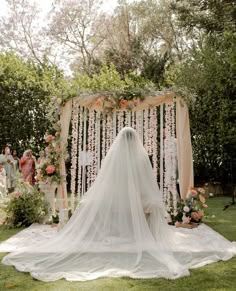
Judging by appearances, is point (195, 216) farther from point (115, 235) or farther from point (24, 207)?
point (24, 207)

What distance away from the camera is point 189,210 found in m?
7.59

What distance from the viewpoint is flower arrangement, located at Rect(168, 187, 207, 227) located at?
24.6 ft

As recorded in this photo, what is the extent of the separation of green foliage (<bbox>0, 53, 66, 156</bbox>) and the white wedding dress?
7.68 m

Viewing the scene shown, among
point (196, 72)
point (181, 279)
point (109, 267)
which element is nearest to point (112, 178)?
point (109, 267)

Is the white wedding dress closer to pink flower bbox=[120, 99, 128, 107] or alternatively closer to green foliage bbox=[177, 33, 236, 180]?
pink flower bbox=[120, 99, 128, 107]

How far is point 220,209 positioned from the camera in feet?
31.2

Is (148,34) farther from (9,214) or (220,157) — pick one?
(9,214)

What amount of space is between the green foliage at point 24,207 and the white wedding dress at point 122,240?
2.11 m

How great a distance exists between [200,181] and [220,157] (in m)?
1.18

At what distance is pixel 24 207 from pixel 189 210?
9.87 feet

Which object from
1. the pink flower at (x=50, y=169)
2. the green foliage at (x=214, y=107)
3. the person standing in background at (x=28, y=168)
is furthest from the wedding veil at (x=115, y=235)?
the green foliage at (x=214, y=107)

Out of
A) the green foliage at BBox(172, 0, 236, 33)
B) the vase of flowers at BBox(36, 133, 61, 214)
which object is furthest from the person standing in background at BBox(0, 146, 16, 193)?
the green foliage at BBox(172, 0, 236, 33)

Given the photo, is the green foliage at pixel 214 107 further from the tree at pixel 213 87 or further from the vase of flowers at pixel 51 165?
the vase of flowers at pixel 51 165

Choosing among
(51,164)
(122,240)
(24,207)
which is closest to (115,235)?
(122,240)
